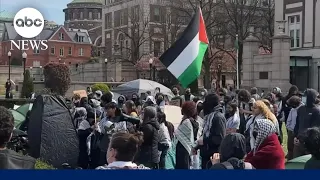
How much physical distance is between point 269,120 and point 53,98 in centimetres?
295

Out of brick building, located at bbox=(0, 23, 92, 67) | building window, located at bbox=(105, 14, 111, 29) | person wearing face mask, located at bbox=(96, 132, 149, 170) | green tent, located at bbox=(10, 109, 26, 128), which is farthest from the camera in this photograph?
brick building, located at bbox=(0, 23, 92, 67)

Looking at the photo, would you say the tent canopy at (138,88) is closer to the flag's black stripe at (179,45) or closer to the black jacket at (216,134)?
the flag's black stripe at (179,45)

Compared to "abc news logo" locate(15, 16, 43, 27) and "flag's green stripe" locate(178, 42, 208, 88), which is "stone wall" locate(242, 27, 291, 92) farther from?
"flag's green stripe" locate(178, 42, 208, 88)

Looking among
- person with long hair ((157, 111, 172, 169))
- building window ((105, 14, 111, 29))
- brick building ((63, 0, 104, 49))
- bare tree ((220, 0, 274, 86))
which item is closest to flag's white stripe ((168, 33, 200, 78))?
person with long hair ((157, 111, 172, 169))

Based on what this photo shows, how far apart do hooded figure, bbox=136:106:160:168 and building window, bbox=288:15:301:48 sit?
42367 mm

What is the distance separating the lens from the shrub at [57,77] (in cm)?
705

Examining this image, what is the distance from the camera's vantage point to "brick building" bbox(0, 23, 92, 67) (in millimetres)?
89188

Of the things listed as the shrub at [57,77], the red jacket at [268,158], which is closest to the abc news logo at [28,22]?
the shrub at [57,77]

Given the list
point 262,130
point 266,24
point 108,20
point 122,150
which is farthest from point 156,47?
point 122,150

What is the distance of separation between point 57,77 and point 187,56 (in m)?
4.15

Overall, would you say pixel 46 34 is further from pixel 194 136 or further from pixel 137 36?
pixel 194 136

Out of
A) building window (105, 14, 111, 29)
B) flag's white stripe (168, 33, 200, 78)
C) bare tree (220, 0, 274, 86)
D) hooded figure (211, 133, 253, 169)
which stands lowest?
hooded figure (211, 133, 253, 169)

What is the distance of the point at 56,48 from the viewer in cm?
9331

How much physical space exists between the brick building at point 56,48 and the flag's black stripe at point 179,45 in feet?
256
